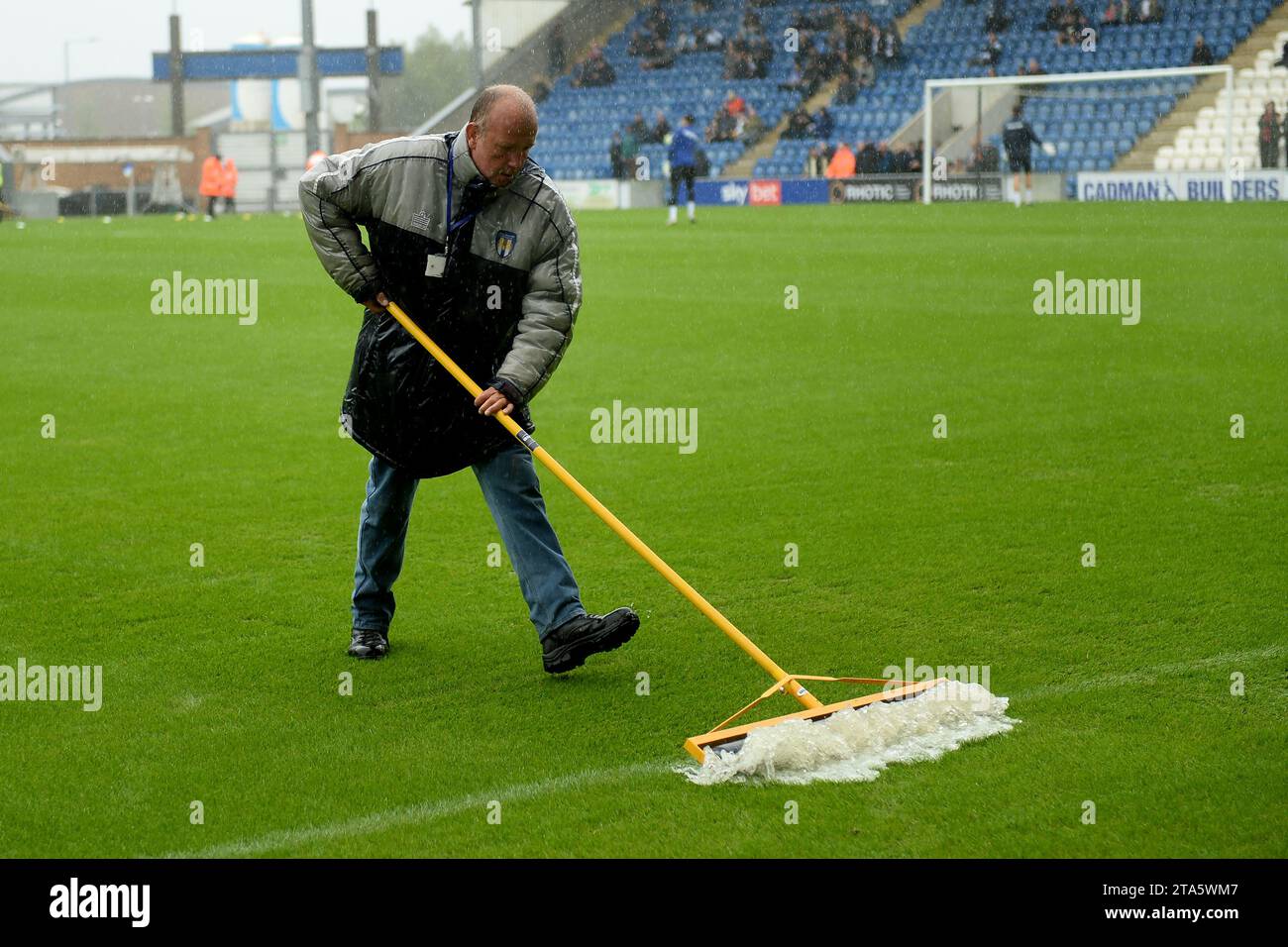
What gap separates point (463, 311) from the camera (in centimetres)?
514

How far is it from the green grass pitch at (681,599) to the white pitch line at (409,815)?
0.01 m

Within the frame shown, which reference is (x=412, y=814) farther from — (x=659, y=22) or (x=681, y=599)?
(x=659, y=22)

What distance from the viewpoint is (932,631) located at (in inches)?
219

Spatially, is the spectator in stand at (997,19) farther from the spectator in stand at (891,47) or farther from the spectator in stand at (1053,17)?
the spectator in stand at (891,47)

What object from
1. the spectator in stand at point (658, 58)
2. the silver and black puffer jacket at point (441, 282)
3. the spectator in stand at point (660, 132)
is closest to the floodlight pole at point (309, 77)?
the spectator in stand at point (660, 132)

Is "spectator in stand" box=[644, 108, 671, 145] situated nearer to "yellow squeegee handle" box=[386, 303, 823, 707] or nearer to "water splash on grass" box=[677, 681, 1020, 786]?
"yellow squeegee handle" box=[386, 303, 823, 707]

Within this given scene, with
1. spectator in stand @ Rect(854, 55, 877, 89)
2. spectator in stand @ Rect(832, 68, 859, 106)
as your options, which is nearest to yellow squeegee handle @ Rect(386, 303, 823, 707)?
spectator in stand @ Rect(832, 68, 859, 106)

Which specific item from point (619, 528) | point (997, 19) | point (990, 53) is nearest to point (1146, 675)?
point (619, 528)

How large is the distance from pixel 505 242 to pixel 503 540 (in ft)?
3.43

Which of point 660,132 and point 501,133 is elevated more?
point 660,132

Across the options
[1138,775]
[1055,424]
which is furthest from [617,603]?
[1055,424]
